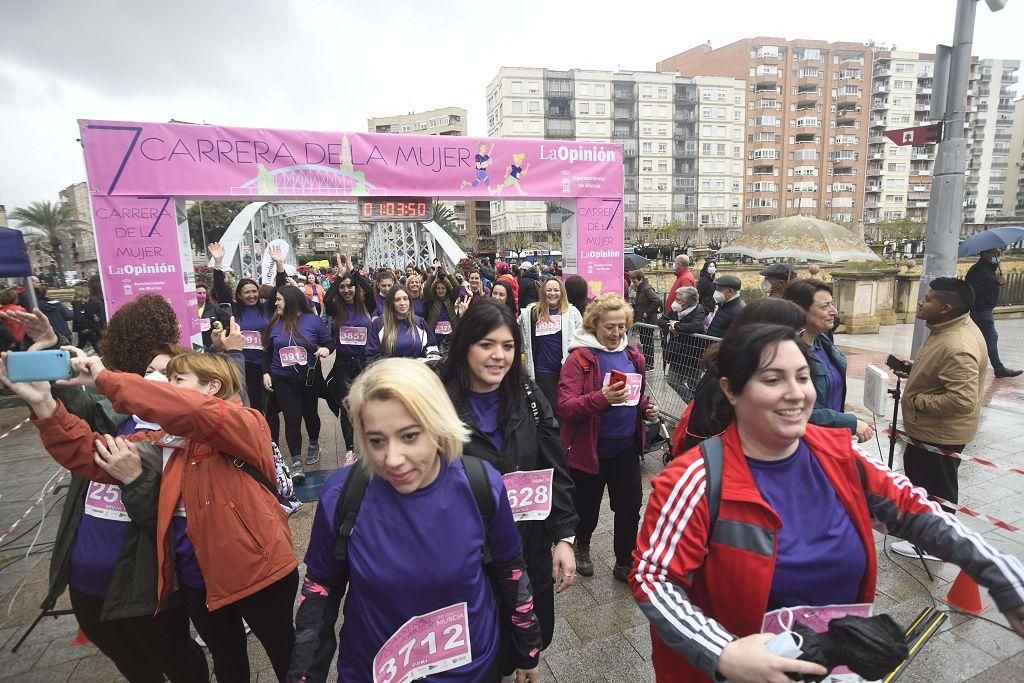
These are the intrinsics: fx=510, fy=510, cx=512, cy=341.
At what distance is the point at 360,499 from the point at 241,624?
4.04 ft

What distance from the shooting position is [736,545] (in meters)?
1.41

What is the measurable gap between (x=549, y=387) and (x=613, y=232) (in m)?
4.16

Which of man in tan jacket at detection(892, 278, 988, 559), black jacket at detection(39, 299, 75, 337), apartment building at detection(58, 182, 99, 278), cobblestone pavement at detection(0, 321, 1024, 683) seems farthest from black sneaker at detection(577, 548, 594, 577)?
apartment building at detection(58, 182, 99, 278)

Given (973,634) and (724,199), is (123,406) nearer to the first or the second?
(973,634)

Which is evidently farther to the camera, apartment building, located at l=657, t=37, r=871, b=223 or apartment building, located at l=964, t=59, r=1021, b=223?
apartment building, located at l=964, t=59, r=1021, b=223

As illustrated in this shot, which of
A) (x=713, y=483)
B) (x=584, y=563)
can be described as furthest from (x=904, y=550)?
(x=713, y=483)

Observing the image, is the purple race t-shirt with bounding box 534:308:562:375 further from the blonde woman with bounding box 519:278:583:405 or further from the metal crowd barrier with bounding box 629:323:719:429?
the metal crowd barrier with bounding box 629:323:719:429

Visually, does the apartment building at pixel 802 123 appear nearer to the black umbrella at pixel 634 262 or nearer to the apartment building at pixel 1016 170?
the apartment building at pixel 1016 170

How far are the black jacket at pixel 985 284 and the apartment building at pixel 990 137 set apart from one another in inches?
3720

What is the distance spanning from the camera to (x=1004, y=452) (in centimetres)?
542

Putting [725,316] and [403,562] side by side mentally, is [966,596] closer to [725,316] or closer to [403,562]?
[725,316]

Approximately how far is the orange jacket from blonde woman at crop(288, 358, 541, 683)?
58 cm

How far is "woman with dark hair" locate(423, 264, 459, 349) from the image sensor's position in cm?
738

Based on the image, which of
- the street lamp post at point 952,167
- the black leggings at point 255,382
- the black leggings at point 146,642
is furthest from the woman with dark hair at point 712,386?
the black leggings at point 255,382
